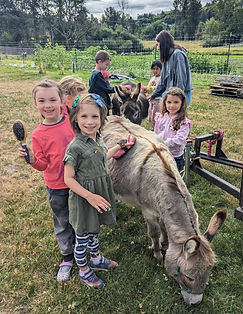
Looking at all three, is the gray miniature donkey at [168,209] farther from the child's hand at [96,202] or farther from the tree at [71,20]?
the tree at [71,20]

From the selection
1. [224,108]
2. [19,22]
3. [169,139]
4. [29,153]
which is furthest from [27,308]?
[19,22]

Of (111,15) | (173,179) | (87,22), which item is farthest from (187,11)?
(173,179)

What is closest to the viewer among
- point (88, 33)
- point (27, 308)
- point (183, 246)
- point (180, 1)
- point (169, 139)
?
point (183, 246)

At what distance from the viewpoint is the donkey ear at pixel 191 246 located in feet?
6.81

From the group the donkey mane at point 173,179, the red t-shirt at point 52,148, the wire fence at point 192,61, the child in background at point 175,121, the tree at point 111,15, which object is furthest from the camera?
the tree at point 111,15

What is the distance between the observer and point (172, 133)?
13.0ft

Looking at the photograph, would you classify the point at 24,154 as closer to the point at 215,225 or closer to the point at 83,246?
the point at 83,246

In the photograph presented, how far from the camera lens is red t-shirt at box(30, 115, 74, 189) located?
268 centimetres

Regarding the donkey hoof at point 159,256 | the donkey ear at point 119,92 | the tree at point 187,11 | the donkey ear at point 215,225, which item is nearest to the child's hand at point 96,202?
the donkey ear at point 215,225

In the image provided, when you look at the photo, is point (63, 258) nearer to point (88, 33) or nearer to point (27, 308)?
point (27, 308)

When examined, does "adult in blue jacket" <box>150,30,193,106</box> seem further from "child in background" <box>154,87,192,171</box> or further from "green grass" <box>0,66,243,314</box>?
"green grass" <box>0,66,243,314</box>

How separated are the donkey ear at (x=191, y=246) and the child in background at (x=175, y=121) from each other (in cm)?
189

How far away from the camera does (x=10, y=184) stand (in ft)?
16.9

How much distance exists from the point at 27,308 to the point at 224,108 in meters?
10.1
